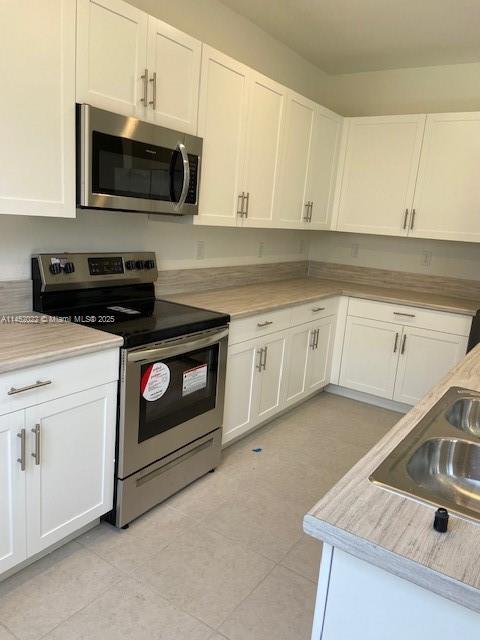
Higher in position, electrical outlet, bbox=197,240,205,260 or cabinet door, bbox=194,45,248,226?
cabinet door, bbox=194,45,248,226

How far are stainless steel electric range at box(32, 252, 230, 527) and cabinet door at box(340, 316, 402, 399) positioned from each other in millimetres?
1599

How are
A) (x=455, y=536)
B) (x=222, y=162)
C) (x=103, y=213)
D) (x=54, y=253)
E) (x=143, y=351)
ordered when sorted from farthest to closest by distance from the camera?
(x=222, y=162)
(x=103, y=213)
(x=54, y=253)
(x=143, y=351)
(x=455, y=536)

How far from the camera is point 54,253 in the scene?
89.4 inches

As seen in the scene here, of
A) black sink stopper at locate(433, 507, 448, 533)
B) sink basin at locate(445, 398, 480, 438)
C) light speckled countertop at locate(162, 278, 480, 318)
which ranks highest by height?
light speckled countertop at locate(162, 278, 480, 318)

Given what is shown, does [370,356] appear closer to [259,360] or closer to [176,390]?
[259,360]

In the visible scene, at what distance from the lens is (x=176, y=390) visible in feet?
7.32

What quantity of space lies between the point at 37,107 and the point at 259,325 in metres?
1.59

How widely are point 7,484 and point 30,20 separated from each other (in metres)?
1.63

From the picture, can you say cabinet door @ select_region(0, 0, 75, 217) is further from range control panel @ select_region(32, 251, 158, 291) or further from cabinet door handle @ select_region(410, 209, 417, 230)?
cabinet door handle @ select_region(410, 209, 417, 230)

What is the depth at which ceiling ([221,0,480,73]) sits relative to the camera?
9.36 feet

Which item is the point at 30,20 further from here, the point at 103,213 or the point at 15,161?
the point at 103,213

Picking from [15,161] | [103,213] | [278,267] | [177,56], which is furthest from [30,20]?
[278,267]

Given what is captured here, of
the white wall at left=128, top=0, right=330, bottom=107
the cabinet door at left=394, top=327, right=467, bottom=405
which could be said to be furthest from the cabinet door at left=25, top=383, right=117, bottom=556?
the cabinet door at left=394, top=327, right=467, bottom=405

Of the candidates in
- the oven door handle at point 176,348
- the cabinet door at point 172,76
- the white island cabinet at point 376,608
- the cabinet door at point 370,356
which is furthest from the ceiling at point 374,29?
the white island cabinet at point 376,608
